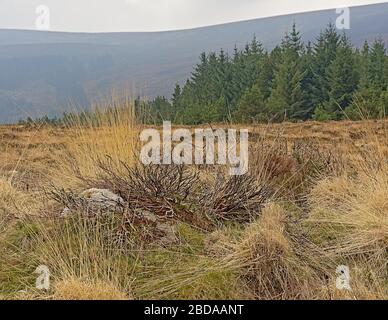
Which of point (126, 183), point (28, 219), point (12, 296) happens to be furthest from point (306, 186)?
point (12, 296)

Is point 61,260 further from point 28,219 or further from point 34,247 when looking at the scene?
point 28,219

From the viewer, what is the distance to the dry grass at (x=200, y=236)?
2684mm

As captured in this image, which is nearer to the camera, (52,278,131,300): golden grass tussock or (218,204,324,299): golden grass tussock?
(52,278,131,300): golden grass tussock

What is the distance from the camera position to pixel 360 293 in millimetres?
2549

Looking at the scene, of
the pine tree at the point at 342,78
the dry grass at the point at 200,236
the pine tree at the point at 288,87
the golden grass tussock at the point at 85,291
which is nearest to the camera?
the golden grass tussock at the point at 85,291

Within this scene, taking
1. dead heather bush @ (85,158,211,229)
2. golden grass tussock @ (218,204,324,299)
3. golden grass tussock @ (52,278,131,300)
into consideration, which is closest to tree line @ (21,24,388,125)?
dead heather bush @ (85,158,211,229)

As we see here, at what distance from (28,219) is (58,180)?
3.25 feet

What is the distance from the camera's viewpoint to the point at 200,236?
332 cm

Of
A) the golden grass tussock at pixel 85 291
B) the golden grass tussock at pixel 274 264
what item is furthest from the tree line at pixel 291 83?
the golden grass tussock at pixel 85 291

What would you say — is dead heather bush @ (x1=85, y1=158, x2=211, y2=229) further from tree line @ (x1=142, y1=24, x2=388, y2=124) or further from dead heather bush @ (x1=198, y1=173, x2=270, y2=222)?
tree line @ (x1=142, y1=24, x2=388, y2=124)

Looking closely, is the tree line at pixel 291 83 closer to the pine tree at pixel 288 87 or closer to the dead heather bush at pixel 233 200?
the pine tree at pixel 288 87

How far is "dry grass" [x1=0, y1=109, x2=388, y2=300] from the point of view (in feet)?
8.80

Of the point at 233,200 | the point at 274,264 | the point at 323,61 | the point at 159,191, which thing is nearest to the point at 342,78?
the point at 323,61

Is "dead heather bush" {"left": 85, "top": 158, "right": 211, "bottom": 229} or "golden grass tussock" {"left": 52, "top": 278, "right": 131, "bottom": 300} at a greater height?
"dead heather bush" {"left": 85, "top": 158, "right": 211, "bottom": 229}
